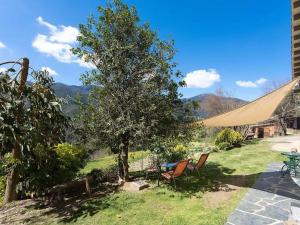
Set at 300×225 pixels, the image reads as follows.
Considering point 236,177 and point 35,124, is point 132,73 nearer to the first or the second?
point 35,124

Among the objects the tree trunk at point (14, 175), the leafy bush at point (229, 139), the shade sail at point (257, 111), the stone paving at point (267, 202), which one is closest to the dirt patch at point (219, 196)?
the stone paving at point (267, 202)

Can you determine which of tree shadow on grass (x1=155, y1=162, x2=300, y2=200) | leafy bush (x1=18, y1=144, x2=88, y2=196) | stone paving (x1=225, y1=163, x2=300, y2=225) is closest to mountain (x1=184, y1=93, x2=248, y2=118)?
tree shadow on grass (x1=155, y1=162, x2=300, y2=200)

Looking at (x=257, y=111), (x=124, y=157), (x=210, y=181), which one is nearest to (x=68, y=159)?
(x=124, y=157)

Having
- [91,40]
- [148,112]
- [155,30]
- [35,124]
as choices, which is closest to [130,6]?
[155,30]

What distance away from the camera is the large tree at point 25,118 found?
4648 millimetres

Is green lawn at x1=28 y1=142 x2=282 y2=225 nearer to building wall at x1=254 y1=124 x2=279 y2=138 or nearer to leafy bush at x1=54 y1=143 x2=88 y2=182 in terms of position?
leafy bush at x1=54 y1=143 x2=88 y2=182

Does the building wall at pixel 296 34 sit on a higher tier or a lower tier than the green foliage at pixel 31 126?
higher

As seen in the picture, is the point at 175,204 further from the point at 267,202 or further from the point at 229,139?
the point at 229,139

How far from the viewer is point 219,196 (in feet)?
25.5

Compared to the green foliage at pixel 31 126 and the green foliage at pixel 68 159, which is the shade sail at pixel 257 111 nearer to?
the green foliage at pixel 31 126

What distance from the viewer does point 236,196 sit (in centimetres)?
765

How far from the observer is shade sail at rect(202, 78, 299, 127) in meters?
6.93

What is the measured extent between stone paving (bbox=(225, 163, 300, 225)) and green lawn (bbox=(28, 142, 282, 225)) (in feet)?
0.87

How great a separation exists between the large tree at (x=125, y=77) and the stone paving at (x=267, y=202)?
338cm
